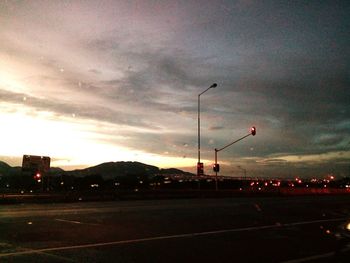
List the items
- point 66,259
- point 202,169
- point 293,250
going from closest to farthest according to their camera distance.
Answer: point 66,259 → point 293,250 → point 202,169

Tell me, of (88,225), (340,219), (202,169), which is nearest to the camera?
(88,225)

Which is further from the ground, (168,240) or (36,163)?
(36,163)

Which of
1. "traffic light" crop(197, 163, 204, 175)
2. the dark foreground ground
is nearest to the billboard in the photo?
"traffic light" crop(197, 163, 204, 175)

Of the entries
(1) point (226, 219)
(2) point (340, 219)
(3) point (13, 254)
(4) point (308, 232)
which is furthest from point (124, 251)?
(2) point (340, 219)

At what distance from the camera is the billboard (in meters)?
44.0

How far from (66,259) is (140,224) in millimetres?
7673

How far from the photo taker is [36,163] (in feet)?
147

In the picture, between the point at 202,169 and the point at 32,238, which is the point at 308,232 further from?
the point at 202,169

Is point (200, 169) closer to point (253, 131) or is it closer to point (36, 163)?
point (253, 131)

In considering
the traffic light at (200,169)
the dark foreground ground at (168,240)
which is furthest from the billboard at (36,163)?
the dark foreground ground at (168,240)

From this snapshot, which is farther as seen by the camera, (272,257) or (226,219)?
(226,219)

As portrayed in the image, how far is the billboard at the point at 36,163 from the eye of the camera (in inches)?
1731

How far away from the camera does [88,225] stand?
1705 centimetres

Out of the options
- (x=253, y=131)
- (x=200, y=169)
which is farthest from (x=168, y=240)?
(x=200, y=169)
